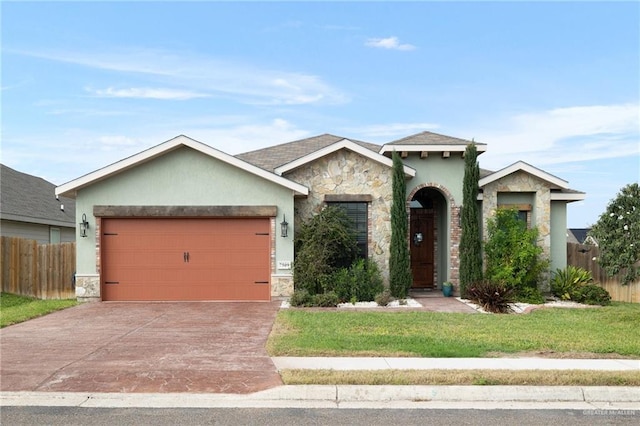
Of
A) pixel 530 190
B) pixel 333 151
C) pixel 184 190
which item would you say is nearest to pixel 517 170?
pixel 530 190

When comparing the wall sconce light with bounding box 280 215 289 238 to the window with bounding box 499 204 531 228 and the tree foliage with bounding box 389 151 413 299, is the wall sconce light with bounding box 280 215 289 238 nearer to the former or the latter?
the tree foliage with bounding box 389 151 413 299

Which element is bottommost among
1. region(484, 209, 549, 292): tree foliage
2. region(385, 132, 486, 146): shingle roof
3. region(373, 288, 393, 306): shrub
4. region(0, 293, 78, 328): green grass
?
region(0, 293, 78, 328): green grass

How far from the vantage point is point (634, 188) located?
14469 mm

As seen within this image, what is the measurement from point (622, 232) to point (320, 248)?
847cm

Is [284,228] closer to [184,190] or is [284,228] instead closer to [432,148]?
[184,190]

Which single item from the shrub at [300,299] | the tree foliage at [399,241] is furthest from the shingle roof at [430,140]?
the shrub at [300,299]

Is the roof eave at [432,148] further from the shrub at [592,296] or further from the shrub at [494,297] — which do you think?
the shrub at [592,296]

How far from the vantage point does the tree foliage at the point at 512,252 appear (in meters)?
15.5

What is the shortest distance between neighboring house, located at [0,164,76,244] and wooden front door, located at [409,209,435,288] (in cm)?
1516

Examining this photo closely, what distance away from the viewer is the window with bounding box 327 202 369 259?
16.4 m

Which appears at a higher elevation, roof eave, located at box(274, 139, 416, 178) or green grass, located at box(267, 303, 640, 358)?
roof eave, located at box(274, 139, 416, 178)

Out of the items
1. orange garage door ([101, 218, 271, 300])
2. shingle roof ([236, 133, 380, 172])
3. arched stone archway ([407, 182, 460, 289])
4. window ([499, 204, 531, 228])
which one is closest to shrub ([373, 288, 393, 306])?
orange garage door ([101, 218, 271, 300])

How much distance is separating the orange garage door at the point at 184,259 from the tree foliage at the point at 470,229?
590 centimetres

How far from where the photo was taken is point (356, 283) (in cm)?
1508
